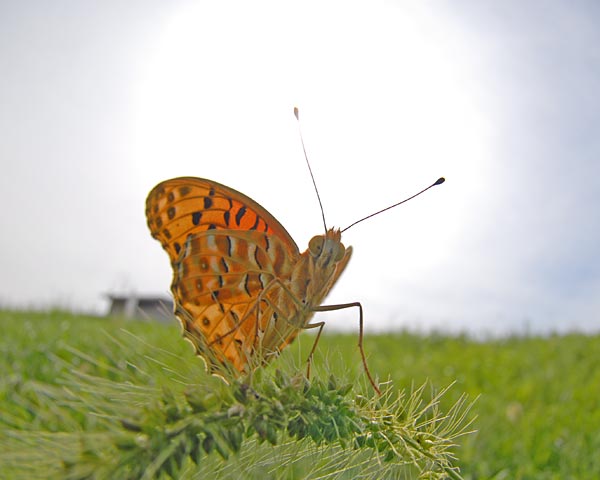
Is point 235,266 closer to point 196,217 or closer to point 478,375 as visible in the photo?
point 196,217

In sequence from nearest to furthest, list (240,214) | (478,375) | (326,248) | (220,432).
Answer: (220,432) → (326,248) → (240,214) → (478,375)

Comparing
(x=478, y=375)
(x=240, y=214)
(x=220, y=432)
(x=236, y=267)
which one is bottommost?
(x=478, y=375)

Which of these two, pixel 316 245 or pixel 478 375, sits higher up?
pixel 316 245

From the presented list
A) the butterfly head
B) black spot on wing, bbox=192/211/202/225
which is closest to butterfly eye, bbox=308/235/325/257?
the butterfly head

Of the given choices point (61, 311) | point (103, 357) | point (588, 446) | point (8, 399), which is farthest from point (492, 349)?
point (61, 311)

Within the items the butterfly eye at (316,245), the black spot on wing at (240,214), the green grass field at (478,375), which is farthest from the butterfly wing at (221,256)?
the green grass field at (478,375)

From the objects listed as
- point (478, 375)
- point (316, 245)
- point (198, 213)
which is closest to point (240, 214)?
point (198, 213)

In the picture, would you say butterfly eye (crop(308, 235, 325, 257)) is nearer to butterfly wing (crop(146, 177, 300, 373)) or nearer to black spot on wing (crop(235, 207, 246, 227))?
butterfly wing (crop(146, 177, 300, 373))

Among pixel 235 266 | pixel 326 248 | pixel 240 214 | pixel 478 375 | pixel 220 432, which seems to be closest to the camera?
pixel 220 432
